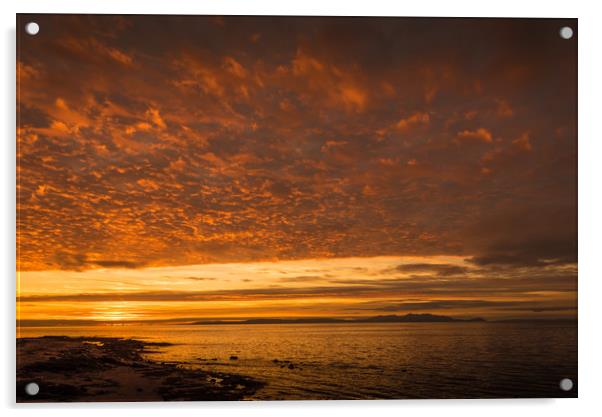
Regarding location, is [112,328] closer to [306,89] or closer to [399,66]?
[306,89]

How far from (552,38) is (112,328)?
2.25m

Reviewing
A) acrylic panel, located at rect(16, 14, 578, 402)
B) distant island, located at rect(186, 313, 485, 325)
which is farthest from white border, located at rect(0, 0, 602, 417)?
distant island, located at rect(186, 313, 485, 325)

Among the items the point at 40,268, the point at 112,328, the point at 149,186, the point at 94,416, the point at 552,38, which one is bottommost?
the point at 94,416

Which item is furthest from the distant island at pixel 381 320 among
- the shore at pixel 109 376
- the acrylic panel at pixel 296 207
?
the shore at pixel 109 376

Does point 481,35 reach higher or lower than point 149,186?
higher

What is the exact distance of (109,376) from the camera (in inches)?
107

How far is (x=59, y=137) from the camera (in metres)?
2.77

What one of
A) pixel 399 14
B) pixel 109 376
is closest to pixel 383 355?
pixel 109 376

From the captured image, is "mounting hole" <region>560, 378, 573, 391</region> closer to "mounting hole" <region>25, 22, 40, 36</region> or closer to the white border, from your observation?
the white border

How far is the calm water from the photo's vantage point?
8.98 feet

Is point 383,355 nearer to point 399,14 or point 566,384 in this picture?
point 566,384

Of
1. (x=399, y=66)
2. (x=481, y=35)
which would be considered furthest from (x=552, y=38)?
(x=399, y=66)

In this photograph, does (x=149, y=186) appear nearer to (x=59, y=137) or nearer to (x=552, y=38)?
(x=59, y=137)

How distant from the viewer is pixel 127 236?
278 centimetres
